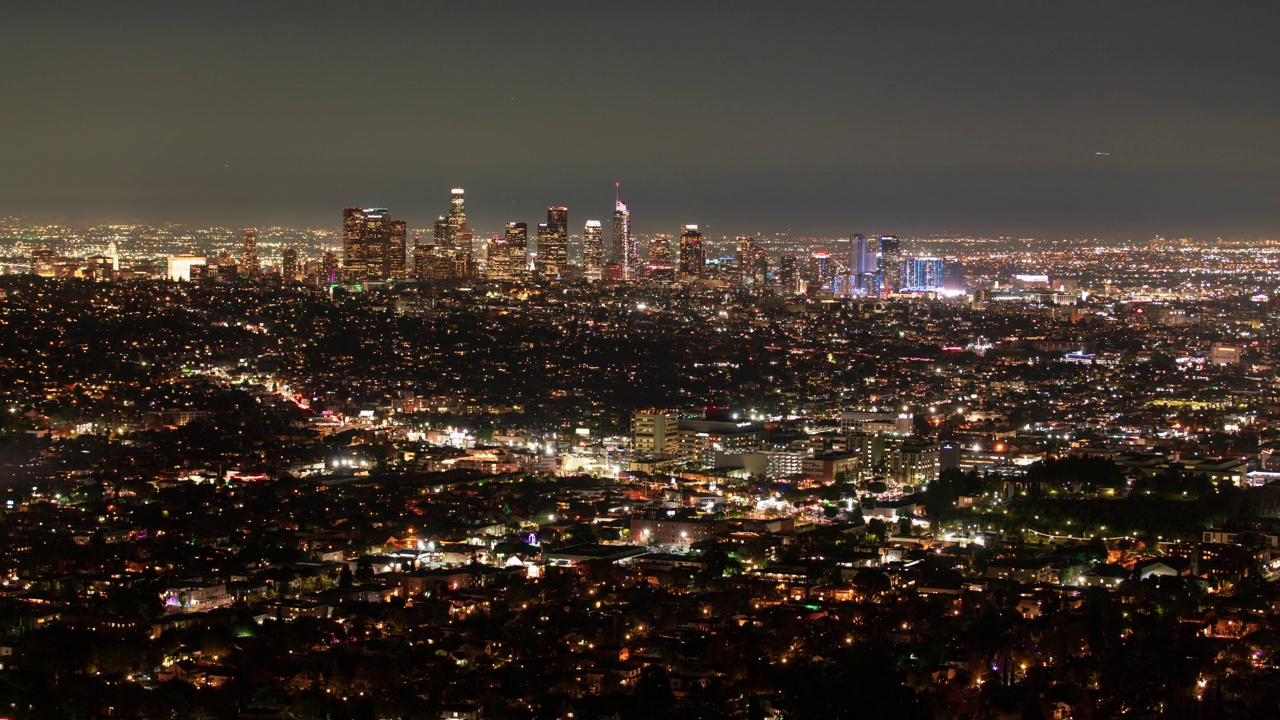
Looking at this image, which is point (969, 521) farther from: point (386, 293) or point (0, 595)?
point (386, 293)

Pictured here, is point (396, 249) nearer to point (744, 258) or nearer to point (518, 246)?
point (518, 246)

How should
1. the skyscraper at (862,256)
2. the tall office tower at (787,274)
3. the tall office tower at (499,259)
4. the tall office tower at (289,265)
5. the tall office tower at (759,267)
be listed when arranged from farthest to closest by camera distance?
the skyscraper at (862,256), the tall office tower at (759,267), the tall office tower at (787,274), the tall office tower at (499,259), the tall office tower at (289,265)

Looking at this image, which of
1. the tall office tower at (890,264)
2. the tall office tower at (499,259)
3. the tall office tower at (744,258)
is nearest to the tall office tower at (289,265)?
the tall office tower at (499,259)

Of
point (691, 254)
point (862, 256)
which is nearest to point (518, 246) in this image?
point (691, 254)

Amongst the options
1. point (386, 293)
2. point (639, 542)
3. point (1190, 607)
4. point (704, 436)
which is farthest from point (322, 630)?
point (386, 293)

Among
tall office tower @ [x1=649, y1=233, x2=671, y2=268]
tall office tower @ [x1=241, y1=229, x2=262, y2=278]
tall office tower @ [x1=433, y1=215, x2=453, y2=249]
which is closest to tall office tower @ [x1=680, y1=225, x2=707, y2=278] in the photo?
tall office tower @ [x1=649, y1=233, x2=671, y2=268]

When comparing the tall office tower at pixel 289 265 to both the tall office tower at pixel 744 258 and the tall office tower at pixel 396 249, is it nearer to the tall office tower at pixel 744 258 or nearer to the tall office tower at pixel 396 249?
the tall office tower at pixel 396 249
